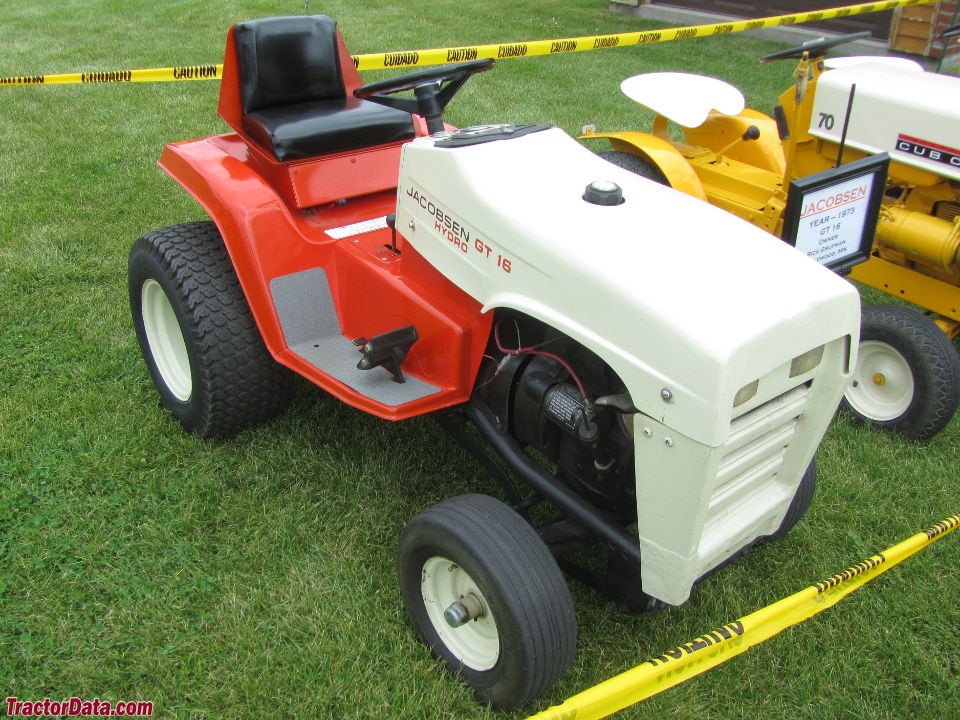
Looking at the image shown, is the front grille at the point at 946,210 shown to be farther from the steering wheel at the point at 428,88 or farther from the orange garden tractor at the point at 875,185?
the steering wheel at the point at 428,88

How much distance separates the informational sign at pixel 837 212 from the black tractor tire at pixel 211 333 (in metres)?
1.69

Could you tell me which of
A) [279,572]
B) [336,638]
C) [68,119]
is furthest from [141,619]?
[68,119]

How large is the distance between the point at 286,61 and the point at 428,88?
635 millimetres

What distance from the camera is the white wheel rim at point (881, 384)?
128 inches

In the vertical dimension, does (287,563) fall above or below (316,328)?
below

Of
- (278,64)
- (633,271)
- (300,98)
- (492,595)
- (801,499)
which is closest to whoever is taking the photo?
(633,271)

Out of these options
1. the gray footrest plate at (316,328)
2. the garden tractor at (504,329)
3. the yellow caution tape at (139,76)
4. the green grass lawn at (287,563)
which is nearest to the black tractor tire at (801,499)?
the garden tractor at (504,329)

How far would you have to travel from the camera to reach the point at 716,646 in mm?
2051

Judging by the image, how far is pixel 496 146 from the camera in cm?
232

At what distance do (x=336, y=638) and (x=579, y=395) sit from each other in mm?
947

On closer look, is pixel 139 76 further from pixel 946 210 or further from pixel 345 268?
pixel 946 210

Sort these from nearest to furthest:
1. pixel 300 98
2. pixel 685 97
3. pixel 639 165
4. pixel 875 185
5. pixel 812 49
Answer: pixel 875 185
pixel 300 98
pixel 812 49
pixel 685 97
pixel 639 165

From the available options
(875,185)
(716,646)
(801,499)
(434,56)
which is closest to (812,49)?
(875,185)

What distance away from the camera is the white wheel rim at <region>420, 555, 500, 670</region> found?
2.17m
